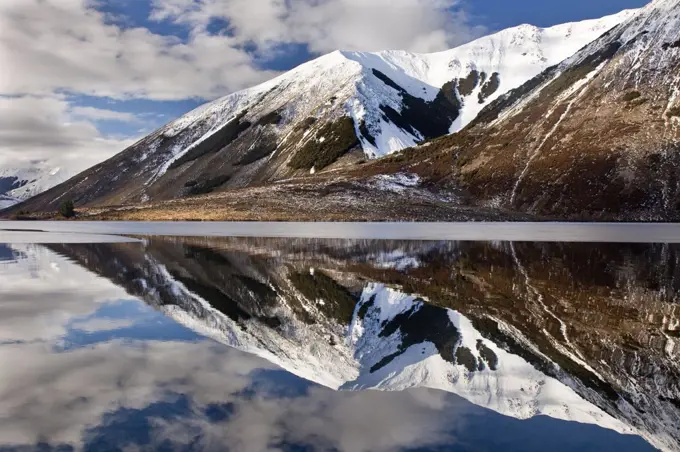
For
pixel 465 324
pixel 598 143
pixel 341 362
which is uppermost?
pixel 598 143

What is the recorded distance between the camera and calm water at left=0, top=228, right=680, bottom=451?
10.7 m

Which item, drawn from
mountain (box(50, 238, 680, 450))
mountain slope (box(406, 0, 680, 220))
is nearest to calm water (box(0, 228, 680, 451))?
mountain (box(50, 238, 680, 450))

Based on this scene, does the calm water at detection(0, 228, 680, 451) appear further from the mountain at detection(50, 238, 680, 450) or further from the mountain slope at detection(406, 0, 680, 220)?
the mountain slope at detection(406, 0, 680, 220)

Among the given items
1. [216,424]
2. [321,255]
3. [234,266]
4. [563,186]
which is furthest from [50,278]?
[563,186]

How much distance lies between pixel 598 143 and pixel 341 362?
502ft

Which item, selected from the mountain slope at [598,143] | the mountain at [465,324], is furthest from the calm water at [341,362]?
the mountain slope at [598,143]

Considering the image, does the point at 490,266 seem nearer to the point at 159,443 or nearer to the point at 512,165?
the point at 159,443

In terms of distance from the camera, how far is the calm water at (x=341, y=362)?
1070 centimetres

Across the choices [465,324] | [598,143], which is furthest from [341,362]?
[598,143]

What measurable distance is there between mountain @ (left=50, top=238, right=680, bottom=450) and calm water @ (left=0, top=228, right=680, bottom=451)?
8 centimetres

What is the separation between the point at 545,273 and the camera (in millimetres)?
32625

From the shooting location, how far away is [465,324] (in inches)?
779

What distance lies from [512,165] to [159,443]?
16110 centimetres

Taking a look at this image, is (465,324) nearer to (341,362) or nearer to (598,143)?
(341,362)
